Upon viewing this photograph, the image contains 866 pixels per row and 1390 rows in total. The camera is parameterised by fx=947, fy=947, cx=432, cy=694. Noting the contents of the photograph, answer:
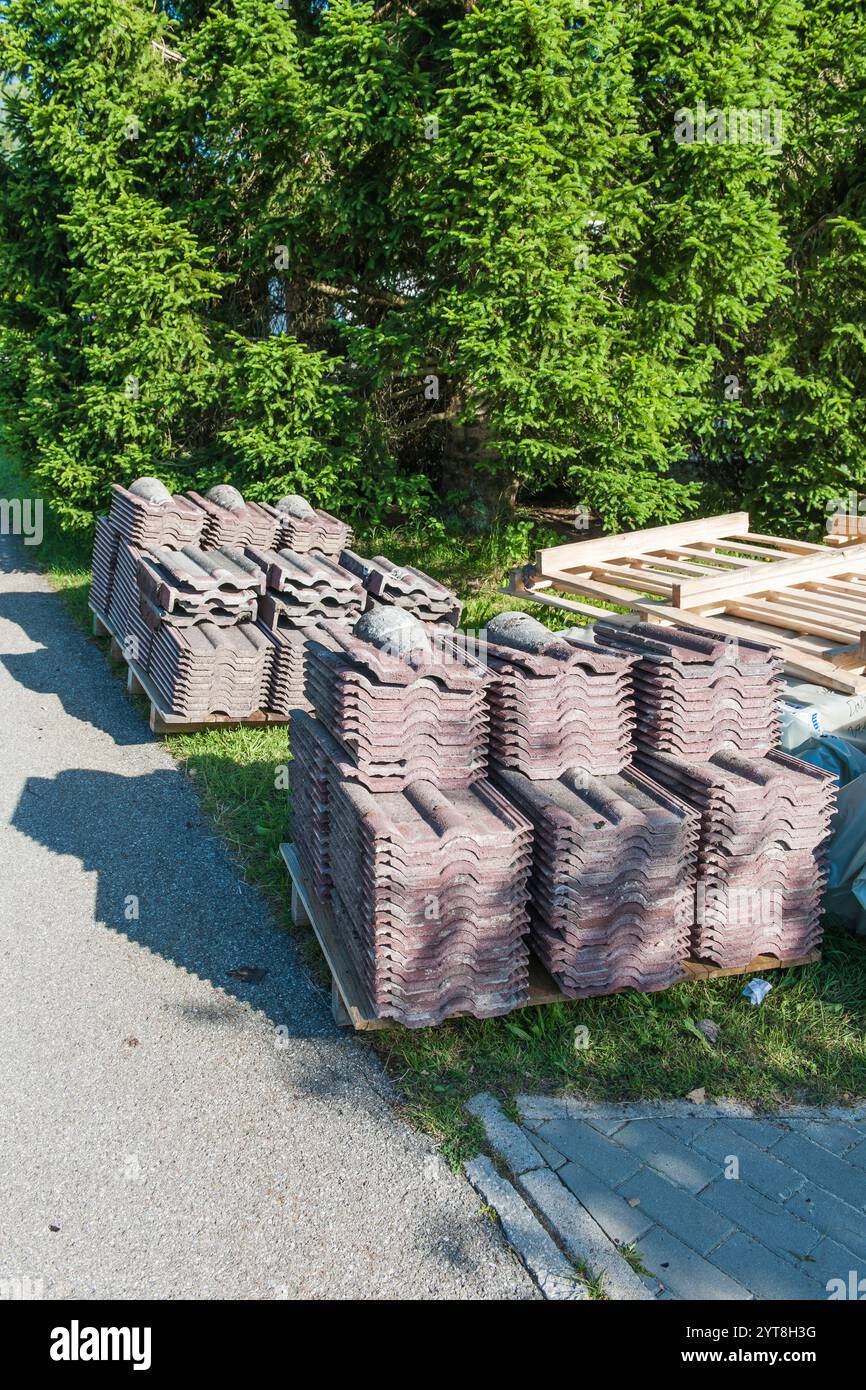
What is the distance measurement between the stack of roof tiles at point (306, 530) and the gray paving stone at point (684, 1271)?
24.4 feet

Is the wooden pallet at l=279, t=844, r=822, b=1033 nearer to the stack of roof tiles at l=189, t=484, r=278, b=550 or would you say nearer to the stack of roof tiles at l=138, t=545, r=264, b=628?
the stack of roof tiles at l=138, t=545, r=264, b=628

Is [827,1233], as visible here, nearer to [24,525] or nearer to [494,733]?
[494,733]

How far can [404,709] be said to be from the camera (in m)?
4.66

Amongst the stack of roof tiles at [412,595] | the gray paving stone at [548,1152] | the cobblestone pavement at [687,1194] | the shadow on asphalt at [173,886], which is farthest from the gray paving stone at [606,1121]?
the stack of roof tiles at [412,595]

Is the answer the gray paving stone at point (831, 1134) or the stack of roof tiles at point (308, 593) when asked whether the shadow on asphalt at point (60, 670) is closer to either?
the stack of roof tiles at point (308, 593)

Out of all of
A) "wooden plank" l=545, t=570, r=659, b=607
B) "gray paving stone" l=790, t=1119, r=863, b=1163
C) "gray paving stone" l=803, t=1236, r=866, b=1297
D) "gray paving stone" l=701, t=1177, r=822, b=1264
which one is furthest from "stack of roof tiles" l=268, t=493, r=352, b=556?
"gray paving stone" l=803, t=1236, r=866, b=1297

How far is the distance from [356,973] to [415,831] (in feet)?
2.89

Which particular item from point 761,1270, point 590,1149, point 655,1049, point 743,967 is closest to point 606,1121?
point 590,1149

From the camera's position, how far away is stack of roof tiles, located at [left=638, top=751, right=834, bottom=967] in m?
4.69

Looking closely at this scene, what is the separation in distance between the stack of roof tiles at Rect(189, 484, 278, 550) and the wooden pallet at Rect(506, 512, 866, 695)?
104 inches

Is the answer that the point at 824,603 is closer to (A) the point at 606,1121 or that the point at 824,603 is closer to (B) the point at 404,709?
(B) the point at 404,709

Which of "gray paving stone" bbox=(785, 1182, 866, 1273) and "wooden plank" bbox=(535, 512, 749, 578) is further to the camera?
"wooden plank" bbox=(535, 512, 749, 578)

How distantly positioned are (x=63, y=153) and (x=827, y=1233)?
13.0 metres
